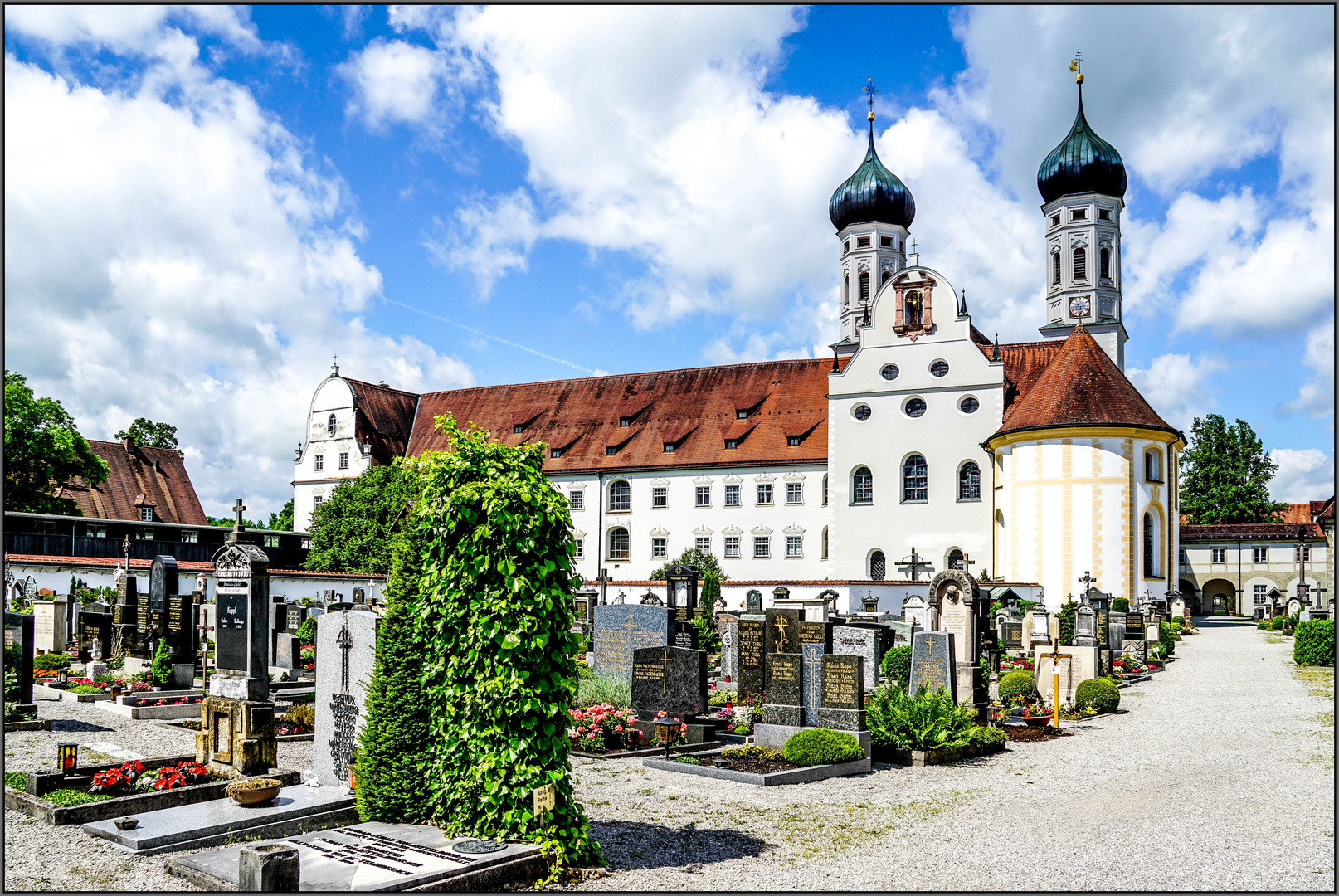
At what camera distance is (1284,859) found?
323 inches

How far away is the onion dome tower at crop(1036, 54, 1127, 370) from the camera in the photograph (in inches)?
2053

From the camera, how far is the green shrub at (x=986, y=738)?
13.3m

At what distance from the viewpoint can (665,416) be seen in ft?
176

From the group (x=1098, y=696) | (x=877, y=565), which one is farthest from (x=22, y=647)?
(x=877, y=565)

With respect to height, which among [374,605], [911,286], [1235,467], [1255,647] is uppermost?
[911,286]

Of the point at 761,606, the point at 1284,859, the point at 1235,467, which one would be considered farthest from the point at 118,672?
the point at 1235,467

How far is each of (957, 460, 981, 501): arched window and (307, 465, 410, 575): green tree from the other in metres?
23.5

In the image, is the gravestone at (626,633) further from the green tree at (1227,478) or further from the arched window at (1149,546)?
the green tree at (1227,478)

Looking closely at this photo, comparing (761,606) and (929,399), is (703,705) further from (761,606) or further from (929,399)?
(929,399)

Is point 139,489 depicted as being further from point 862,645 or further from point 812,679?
point 812,679

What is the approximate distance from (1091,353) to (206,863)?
40698 millimetres

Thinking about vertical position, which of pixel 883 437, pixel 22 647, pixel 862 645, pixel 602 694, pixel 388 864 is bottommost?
pixel 602 694

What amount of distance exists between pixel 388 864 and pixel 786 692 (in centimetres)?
A: 698

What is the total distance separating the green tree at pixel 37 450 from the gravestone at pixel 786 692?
3709 centimetres
